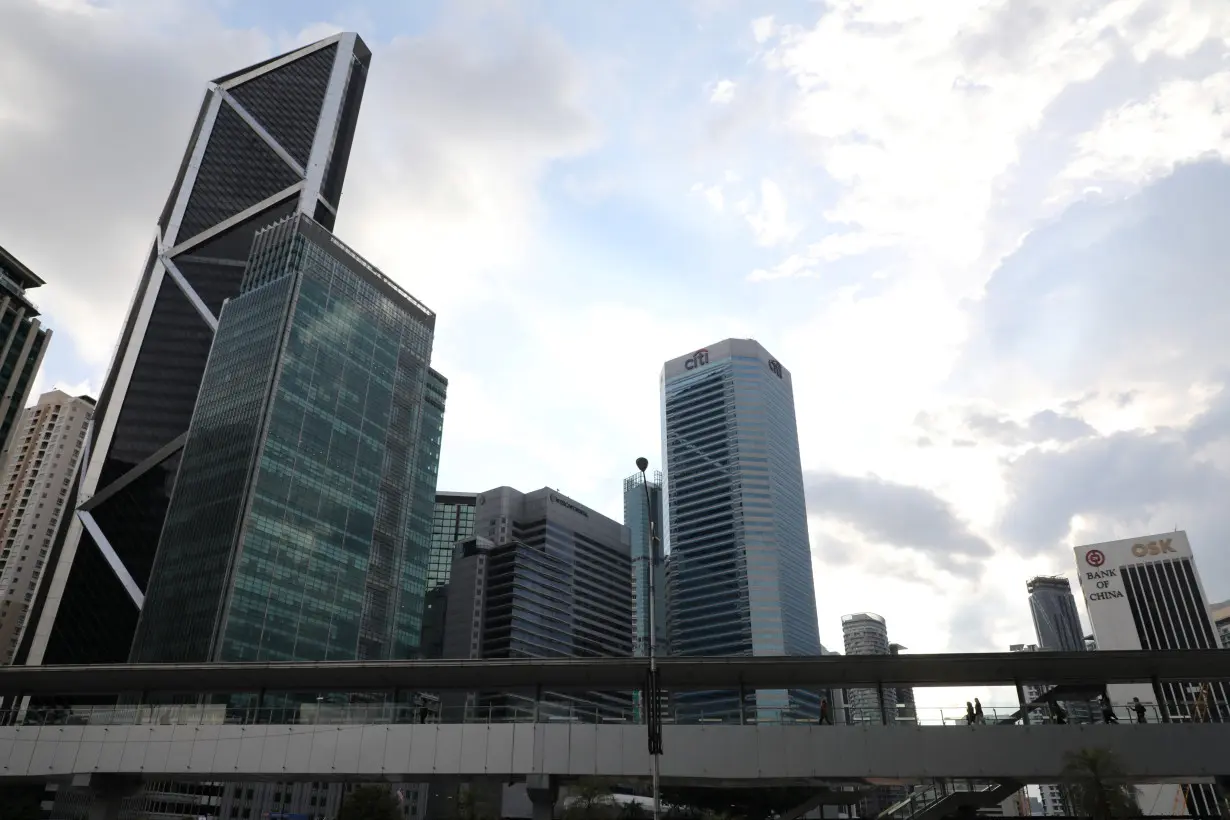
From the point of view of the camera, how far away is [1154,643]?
15838cm

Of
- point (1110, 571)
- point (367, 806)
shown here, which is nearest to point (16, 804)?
point (367, 806)

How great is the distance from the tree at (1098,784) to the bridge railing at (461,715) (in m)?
2.14

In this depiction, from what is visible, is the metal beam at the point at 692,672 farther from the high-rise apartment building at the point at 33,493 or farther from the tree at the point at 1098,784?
the high-rise apartment building at the point at 33,493

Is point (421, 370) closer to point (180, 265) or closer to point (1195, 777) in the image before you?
point (180, 265)

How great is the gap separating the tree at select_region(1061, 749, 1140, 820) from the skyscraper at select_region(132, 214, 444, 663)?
10045 centimetres

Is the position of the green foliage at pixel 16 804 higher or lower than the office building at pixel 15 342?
lower

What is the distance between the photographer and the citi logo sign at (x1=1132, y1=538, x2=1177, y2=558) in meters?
165

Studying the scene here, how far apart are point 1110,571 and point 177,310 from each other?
189059 millimetres

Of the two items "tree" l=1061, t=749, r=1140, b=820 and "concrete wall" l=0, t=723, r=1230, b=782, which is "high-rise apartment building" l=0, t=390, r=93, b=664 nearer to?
"concrete wall" l=0, t=723, r=1230, b=782

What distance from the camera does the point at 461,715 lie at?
38.8 metres

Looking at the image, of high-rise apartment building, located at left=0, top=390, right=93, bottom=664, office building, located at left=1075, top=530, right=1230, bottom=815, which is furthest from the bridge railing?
high-rise apartment building, located at left=0, top=390, right=93, bottom=664

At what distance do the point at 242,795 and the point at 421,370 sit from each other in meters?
75.2

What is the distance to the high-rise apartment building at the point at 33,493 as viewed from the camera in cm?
16500

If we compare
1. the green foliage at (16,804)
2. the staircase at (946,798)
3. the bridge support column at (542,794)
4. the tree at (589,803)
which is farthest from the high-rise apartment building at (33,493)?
the staircase at (946,798)
